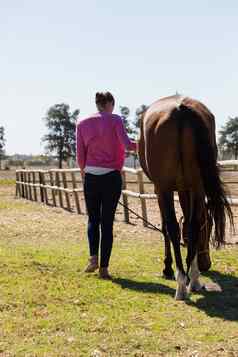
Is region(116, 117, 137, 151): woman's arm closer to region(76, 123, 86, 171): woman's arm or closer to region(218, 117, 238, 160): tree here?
region(76, 123, 86, 171): woman's arm

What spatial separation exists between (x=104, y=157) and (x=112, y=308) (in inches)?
74.0

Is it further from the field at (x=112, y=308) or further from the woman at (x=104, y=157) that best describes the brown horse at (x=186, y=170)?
the woman at (x=104, y=157)

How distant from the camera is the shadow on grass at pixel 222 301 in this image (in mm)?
4461

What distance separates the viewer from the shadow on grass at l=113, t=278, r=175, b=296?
5.30 metres

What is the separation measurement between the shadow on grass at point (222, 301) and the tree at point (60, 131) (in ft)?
277

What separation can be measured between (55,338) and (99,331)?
0.32 metres

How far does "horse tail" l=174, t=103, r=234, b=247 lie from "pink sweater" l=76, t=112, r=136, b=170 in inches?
39.0

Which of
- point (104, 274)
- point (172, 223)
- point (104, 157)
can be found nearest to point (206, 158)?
point (172, 223)

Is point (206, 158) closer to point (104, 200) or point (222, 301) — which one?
point (222, 301)

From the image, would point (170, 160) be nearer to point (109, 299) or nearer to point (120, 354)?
point (109, 299)

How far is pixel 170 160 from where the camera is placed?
201 inches

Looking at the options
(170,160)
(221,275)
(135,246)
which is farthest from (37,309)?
(135,246)

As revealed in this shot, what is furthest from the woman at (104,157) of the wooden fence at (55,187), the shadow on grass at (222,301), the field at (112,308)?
the wooden fence at (55,187)

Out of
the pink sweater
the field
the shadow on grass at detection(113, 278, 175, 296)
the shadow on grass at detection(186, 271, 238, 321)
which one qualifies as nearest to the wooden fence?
the field
